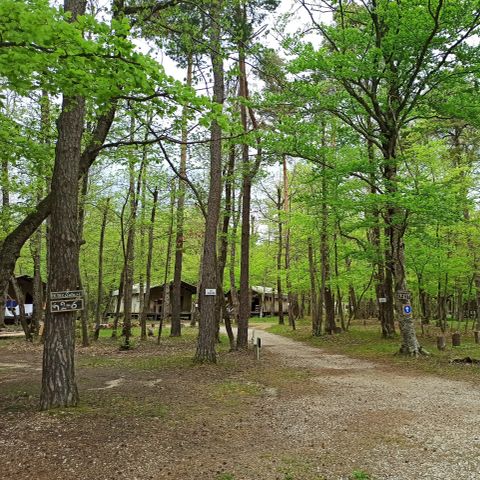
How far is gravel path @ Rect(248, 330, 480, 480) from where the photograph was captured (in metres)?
4.31

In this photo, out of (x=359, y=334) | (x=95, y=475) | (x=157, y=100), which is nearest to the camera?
(x=95, y=475)

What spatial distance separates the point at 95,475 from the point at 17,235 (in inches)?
→ 156

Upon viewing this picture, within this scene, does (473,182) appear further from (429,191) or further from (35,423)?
(35,423)

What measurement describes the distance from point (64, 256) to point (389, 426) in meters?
4.99

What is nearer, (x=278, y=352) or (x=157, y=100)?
(x=157, y=100)

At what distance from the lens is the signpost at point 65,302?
5867mm

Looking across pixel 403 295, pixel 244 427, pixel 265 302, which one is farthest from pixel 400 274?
pixel 265 302

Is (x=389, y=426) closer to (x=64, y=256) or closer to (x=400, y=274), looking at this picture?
(x=64, y=256)

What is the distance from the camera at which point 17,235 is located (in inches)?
256

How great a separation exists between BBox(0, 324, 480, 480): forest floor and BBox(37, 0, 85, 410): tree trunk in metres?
0.40

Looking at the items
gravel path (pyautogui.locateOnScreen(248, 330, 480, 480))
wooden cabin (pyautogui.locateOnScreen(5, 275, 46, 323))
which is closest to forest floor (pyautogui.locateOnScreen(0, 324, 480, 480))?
gravel path (pyautogui.locateOnScreen(248, 330, 480, 480))

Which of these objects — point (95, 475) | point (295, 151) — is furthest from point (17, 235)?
point (295, 151)

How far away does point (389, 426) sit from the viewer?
18.7 feet

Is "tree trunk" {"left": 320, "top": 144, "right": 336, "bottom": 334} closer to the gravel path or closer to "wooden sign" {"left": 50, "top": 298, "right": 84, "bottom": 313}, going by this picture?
the gravel path
